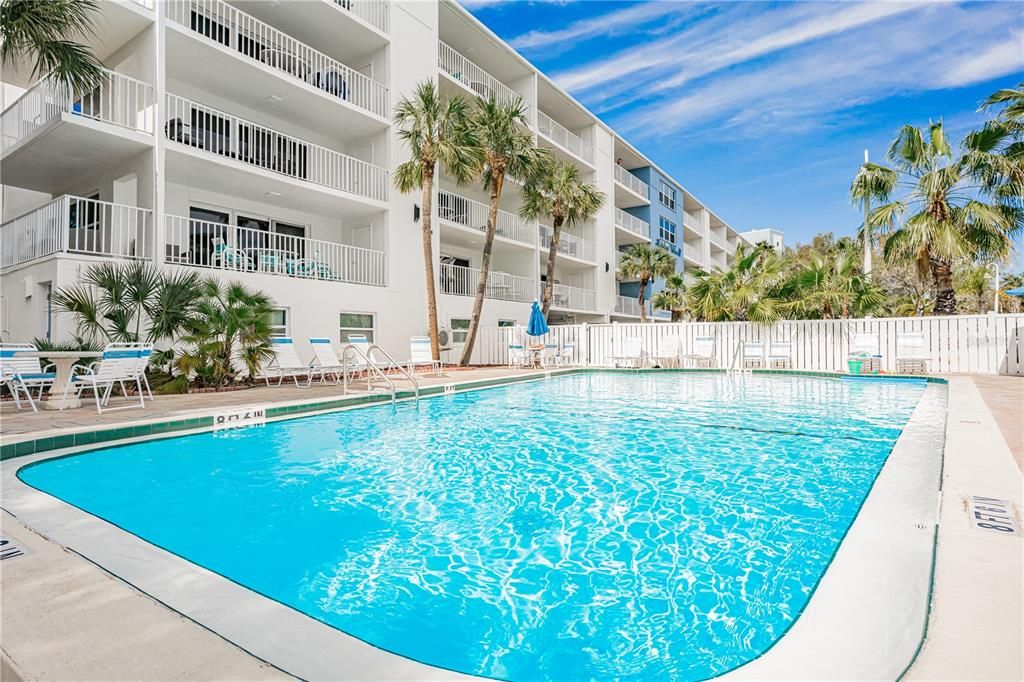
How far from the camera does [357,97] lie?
1571 cm

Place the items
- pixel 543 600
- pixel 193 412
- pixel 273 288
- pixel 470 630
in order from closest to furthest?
pixel 470 630, pixel 543 600, pixel 193 412, pixel 273 288

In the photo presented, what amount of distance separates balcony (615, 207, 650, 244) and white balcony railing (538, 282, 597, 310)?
4842 mm

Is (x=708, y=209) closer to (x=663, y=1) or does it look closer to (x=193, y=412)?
(x=663, y=1)

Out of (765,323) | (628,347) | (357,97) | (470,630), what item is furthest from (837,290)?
(470,630)

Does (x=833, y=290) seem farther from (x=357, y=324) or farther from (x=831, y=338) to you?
(x=357, y=324)

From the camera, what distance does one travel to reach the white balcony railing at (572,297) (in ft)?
79.4

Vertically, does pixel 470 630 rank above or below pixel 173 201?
below

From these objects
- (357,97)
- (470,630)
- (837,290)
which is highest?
(357,97)

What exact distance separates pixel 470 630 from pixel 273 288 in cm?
1203

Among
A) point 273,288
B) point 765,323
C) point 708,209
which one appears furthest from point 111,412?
point 708,209

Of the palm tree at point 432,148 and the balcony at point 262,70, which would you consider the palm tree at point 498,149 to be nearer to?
the palm tree at point 432,148

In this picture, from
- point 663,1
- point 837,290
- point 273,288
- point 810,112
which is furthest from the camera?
point 810,112

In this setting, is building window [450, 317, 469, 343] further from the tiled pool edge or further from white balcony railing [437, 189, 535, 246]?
the tiled pool edge

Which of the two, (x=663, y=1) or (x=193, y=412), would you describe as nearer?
(x=193, y=412)
